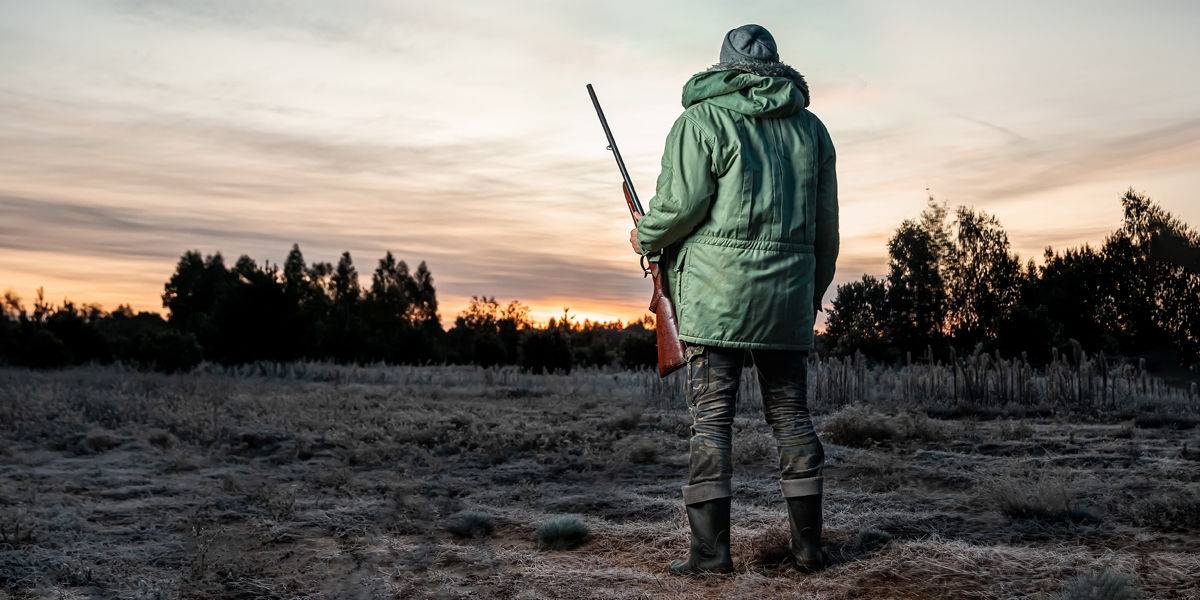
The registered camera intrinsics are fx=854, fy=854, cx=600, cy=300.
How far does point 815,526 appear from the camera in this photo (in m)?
3.73

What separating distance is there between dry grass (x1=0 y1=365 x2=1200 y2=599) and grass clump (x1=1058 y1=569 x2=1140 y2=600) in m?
0.01

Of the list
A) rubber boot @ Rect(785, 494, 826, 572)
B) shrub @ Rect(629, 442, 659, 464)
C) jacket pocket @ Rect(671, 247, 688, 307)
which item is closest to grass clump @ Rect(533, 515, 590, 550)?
rubber boot @ Rect(785, 494, 826, 572)

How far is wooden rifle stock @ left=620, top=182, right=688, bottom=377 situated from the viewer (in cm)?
402

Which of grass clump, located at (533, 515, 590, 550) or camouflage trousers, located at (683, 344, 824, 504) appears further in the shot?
grass clump, located at (533, 515, 590, 550)

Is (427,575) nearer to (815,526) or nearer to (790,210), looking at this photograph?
(815,526)

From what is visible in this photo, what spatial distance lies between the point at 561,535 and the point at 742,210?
6.49 feet

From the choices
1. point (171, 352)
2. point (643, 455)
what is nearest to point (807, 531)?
point (643, 455)

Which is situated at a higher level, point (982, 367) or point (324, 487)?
point (982, 367)

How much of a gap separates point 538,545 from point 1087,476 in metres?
3.86

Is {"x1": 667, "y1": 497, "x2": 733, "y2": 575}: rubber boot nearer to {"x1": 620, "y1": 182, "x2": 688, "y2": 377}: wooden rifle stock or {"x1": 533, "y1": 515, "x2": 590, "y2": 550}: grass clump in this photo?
{"x1": 620, "y1": 182, "x2": 688, "y2": 377}: wooden rifle stock

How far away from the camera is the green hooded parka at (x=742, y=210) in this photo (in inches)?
141

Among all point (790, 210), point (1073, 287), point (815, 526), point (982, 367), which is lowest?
point (815, 526)

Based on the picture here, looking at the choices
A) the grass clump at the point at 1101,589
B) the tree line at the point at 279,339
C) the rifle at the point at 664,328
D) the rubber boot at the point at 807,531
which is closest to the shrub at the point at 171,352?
the tree line at the point at 279,339

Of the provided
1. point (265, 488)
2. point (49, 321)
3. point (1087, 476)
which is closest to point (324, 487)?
point (265, 488)
